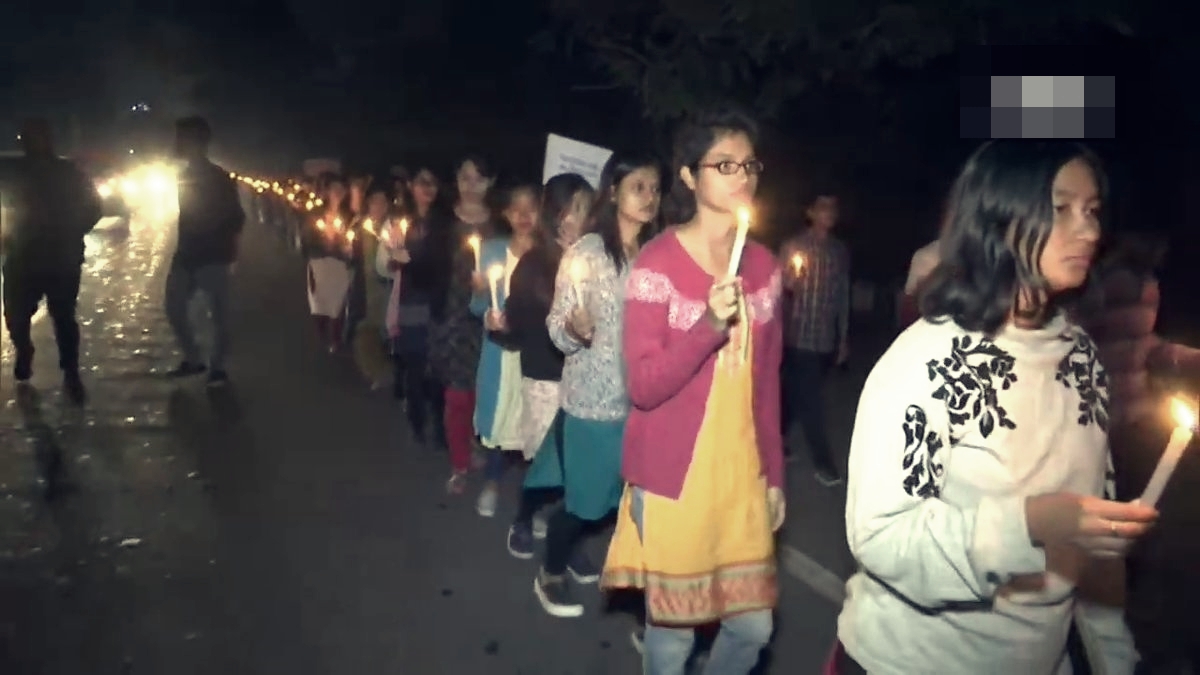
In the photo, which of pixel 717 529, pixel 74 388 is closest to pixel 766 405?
pixel 717 529

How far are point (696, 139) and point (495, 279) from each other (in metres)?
2.93

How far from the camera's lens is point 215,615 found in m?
6.39

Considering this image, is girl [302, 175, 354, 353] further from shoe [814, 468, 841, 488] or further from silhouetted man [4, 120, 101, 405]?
shoe [814, 468, 841, 488]

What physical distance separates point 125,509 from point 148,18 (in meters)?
68.0

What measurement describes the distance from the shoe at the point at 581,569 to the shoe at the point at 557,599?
16.3 inches

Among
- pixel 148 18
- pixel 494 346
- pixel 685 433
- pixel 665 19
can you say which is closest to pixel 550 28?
pixel 665 19

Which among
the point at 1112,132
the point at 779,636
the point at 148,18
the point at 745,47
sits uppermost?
the point at 148,18

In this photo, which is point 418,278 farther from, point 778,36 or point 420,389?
point 778,36

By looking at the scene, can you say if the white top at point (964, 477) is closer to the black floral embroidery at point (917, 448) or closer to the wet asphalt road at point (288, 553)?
the black floral embroidery at point (917, 448)

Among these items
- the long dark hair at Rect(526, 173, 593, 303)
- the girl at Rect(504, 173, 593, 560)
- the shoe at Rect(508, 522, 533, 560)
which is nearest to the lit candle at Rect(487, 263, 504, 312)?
the girl at Rect(504, 173, 593, 560)

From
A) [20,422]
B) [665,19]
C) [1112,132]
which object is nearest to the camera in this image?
[1112,132]

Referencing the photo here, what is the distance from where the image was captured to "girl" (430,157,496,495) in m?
8.03

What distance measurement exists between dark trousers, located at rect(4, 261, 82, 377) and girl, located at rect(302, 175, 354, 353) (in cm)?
254

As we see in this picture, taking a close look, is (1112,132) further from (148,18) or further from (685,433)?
(148,18)
